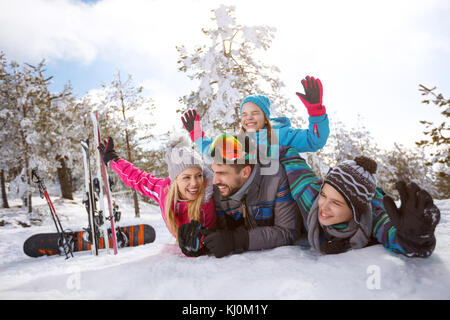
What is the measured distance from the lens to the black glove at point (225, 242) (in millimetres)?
2215

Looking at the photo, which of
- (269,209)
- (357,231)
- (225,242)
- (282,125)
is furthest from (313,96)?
(225,242)

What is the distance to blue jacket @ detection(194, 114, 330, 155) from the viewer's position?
10.5 ft

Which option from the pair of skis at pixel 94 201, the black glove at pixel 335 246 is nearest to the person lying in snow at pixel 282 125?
the black glove at pixel 335 246

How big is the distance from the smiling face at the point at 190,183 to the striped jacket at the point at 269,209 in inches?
15.2

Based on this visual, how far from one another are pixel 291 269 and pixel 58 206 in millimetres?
19483

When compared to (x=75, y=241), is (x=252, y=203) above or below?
above

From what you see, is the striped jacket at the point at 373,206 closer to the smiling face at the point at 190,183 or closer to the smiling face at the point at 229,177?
the smiling face at the point at 229,177

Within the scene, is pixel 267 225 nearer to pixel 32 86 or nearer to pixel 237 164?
pixel 237 164

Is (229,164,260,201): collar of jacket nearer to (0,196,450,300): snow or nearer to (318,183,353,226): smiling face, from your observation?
(0,196,450,300): snow

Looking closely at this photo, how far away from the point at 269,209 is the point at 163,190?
4.29 feet

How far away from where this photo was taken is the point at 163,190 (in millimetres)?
3109

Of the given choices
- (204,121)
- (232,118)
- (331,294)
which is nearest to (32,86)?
(204,121)

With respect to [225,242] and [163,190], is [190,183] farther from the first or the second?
[225,242]

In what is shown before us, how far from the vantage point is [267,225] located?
2535 millimetres
